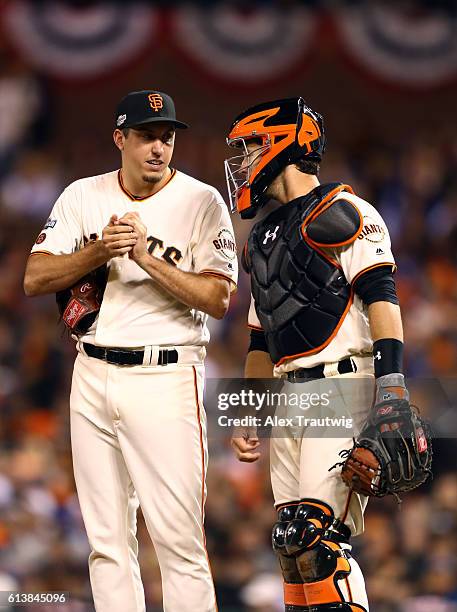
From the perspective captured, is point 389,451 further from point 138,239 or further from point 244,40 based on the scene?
point 244,40

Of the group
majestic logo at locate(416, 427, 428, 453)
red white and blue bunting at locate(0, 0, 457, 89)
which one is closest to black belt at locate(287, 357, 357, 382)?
majestic logo at locate(416, 427, 428, 453)

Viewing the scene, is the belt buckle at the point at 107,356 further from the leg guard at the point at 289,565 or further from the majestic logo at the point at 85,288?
the leg guard at the point at 289,565

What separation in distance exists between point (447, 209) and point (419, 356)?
1.32 meters

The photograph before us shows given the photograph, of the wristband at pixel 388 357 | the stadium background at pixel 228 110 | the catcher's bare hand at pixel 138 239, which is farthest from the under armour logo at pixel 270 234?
the stadium background at pixel 228 110

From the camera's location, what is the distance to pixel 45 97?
7227mm

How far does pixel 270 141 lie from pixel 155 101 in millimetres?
354

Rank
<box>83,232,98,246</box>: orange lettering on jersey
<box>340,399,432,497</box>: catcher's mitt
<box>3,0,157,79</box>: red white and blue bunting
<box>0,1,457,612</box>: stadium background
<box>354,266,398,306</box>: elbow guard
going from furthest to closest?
<box>3,0,157,79</box>: red white and blue bunting → <box>0,1,457,612</box>: stadium background → <box>83,232,98,246</box>: orange lettering on jersey → <box>354,266,398,306</box>: elbow guard → <box>340,399,432,497</box>: catcher's mitt

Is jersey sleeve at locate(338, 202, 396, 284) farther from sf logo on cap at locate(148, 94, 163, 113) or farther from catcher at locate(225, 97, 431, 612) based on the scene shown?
sf logo on cap at locate(148, 94, 163, 113)

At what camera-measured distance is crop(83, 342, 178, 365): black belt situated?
2961 mm

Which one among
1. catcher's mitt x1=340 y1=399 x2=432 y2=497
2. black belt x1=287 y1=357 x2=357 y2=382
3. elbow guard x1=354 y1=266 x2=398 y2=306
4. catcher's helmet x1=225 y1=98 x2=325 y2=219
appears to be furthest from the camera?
catcher's helmet x1=225 y1=98 x2=325 y2=219

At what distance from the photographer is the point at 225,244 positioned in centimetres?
304

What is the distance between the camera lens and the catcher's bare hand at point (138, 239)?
285 centimetres

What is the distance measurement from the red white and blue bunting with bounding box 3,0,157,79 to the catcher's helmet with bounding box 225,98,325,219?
4.32 metres

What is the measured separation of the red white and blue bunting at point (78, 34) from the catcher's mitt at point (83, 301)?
438 cm
